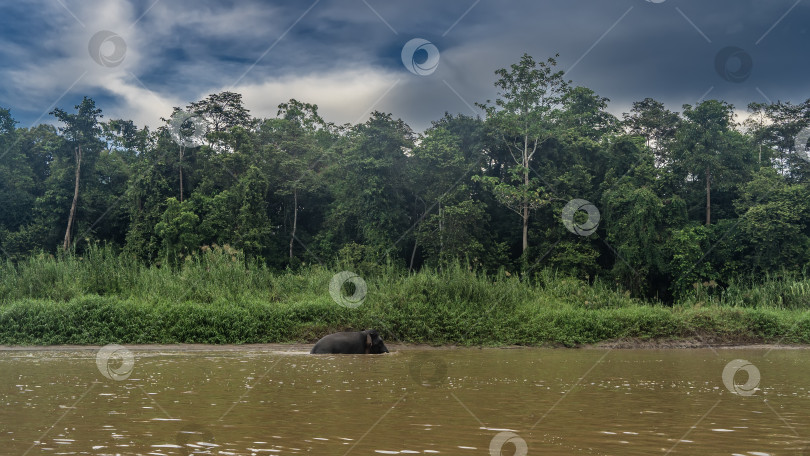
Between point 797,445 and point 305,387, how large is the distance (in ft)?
22.4

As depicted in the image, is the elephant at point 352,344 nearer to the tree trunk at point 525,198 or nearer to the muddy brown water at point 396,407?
→ the muddy brown water at point 396,407

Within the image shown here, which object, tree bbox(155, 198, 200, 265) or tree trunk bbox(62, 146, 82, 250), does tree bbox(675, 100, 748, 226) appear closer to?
tree bbox(155, 198, 200, 265)

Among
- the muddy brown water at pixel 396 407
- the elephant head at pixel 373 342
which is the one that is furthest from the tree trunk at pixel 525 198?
the muddy brown water at pixel 396 407

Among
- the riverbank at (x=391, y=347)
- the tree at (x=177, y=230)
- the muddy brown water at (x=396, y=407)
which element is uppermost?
the tree at (x=177, y=230)

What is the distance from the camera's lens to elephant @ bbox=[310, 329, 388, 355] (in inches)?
733

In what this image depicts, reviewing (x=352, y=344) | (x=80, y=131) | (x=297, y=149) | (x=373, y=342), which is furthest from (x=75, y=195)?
(x=373, y=342)

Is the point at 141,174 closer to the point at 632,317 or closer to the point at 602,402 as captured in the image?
the point at 632,317

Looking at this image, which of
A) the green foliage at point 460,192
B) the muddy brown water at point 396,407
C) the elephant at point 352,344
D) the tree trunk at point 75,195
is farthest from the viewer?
the tree trunk at point 75,195

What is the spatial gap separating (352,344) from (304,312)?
12.9ft

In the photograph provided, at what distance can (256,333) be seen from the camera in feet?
71.2

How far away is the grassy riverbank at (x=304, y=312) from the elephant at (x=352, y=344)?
3030 mm

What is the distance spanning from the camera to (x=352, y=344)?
18.7 m

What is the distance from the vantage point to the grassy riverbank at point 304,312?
21172mm

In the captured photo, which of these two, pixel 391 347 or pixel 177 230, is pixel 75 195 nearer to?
pixel 177 230
